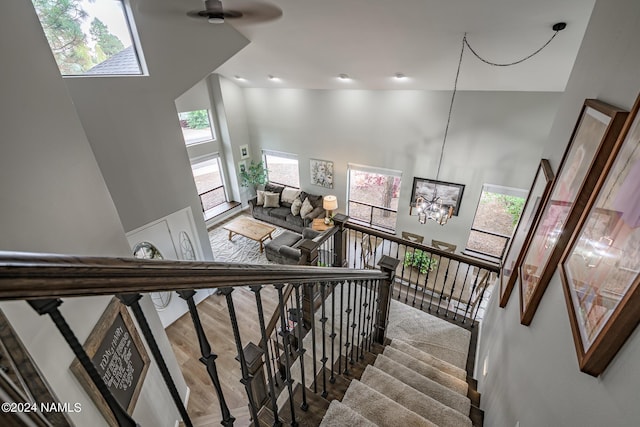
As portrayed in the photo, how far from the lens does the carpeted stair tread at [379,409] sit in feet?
Result: 5.66

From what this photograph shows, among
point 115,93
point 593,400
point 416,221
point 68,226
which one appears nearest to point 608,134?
point 593,400

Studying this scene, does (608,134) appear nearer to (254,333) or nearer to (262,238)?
(254,333)

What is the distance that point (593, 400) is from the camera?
854mm

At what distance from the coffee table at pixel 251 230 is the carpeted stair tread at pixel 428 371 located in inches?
182

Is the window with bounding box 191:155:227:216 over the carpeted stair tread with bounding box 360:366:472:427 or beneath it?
beneath

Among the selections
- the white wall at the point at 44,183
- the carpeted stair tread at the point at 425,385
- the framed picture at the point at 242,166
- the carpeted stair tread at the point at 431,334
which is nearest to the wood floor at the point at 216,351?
the carpeted stair tread at the point at 425,385

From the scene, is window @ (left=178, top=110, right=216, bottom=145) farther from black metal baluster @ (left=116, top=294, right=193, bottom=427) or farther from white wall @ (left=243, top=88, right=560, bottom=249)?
black metal baluster @ (left=116, top=294, right=193, bottom=427)

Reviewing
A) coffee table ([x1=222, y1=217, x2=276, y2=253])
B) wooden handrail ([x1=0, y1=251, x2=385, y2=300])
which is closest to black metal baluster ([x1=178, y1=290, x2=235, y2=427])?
wooden handrail ([x1=0, y1=251, x2=385, y2=300])

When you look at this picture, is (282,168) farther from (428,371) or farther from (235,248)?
(428,371)

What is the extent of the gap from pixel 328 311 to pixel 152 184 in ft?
9.20

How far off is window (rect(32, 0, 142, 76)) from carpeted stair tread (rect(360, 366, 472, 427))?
401 centimetres

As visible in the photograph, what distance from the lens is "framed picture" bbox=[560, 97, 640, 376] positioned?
778 mm

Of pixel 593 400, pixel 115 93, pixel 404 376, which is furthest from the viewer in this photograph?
pixel 115 93

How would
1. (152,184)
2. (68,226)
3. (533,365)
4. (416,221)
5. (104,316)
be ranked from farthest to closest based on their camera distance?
(416,221)
(152,184)
(104,316)
(68,226)
(533,365)
